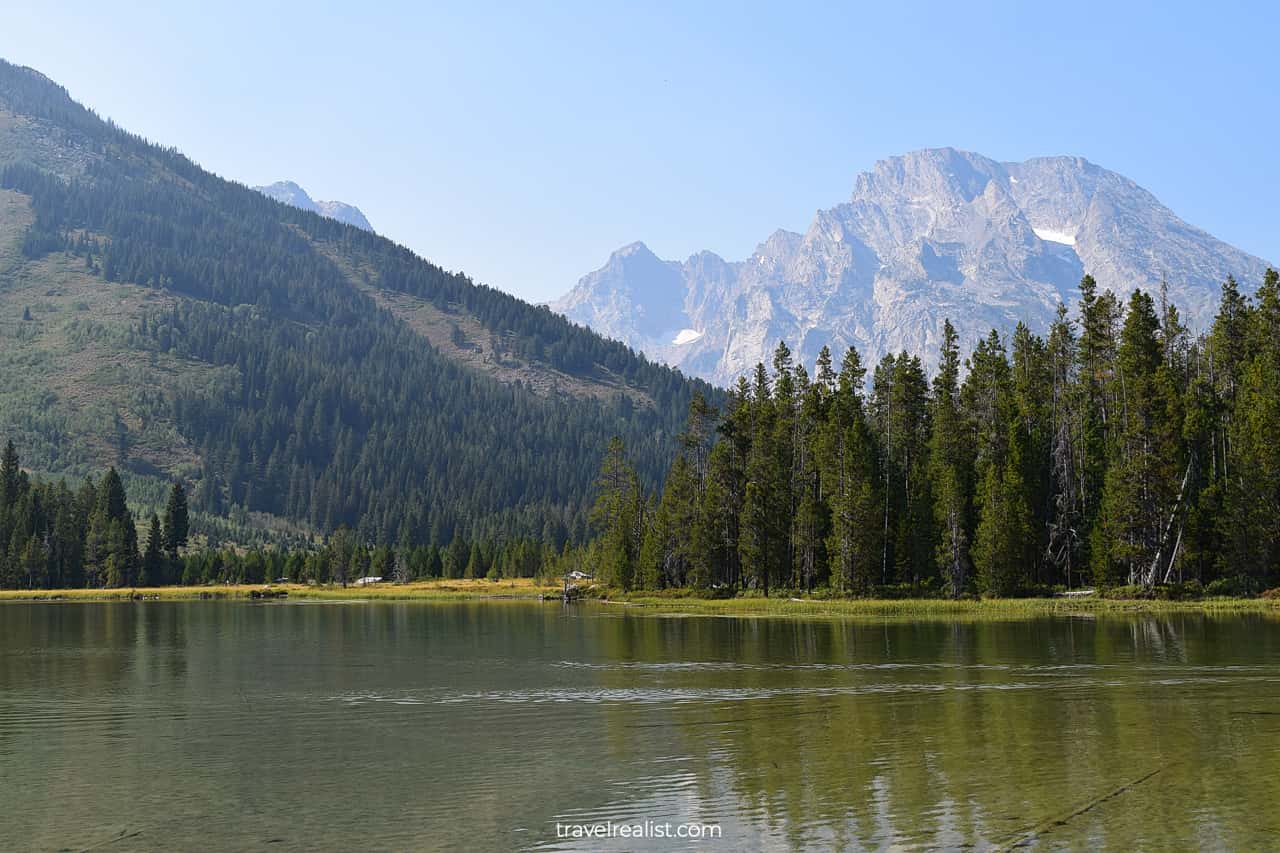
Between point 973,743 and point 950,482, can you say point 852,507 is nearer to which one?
point 950,482

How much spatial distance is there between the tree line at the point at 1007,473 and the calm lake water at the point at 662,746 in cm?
3161

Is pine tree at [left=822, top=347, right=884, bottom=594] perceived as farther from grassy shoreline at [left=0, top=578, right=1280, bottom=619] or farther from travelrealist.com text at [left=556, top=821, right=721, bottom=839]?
travelrealist.com text at [left=556, top=821, right=721, bottom=839]

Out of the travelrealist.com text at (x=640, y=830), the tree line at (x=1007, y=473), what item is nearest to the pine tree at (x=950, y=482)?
the tree line at (x=1007, y=473)

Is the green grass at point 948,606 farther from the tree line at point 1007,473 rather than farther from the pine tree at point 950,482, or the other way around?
the tree line at point 1007,473

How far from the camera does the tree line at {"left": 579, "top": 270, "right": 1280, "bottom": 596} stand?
101 m

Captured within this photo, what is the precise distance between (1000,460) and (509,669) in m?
72.4

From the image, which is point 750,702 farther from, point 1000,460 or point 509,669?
point 1000,460

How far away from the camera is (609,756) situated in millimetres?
34312

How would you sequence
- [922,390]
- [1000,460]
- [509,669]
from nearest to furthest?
[509,669]
[1000,460]
[922,390]

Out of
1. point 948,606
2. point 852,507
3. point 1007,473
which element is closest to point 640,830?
point 948,606

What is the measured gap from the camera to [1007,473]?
10981 cm

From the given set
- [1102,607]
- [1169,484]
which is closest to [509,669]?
[1102,607]

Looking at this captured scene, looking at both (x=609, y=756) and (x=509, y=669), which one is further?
(x=509, y=669)

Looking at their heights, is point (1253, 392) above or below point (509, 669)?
above
